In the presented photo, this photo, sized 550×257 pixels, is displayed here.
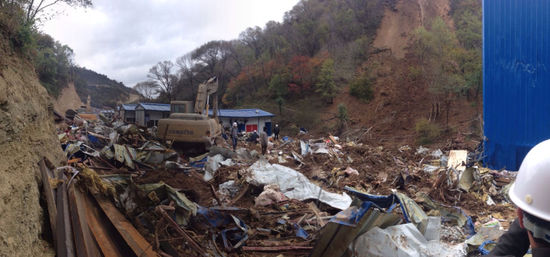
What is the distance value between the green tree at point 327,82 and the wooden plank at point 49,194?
3175 cm

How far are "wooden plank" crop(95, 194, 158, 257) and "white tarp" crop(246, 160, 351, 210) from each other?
3.51m

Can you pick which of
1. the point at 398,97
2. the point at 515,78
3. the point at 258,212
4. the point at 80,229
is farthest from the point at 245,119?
the point at 80,229

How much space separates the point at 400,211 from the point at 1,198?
186 inches

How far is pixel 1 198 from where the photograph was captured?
2.55 metres

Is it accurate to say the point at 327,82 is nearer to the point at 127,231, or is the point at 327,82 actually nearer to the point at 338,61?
the point at 338,61

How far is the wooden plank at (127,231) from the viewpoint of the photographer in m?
3.49

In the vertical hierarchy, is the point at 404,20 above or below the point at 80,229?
above

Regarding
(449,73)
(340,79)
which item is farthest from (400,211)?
(340,79)

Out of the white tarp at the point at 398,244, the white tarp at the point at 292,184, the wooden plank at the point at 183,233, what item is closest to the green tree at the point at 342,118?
the white tarp at the point at 292,184

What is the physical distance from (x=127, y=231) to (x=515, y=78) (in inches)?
449

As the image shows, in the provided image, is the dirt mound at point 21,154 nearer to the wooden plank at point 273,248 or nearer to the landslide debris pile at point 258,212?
the landslide debris pile at point 258,212

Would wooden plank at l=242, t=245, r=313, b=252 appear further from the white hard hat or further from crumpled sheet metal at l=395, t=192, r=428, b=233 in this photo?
the white hard hat

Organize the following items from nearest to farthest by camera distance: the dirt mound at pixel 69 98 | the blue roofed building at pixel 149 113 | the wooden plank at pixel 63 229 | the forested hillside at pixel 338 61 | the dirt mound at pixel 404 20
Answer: the wooden plank at pixel 63 229
the forested hillside at pixel 338 61
the blue roofed building at pixel 149 113
the dirt mound at pixel 404 20
the dirt mound at pixel 69 98

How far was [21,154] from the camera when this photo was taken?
10.7 feet
